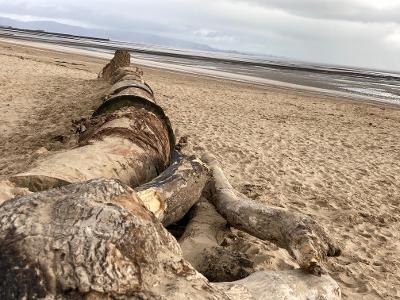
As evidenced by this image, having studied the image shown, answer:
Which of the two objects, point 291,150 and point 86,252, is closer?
point 86,252

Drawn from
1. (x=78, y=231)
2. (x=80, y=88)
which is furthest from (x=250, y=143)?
(x=78, y=231)

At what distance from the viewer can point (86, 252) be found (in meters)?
2.22

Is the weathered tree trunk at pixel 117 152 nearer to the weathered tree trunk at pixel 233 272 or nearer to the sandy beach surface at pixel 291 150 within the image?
the weathered tree trunk at pixel 233 272

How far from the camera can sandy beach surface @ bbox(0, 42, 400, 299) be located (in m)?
4.99

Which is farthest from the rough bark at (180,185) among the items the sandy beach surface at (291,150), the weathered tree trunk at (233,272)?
the sandy beach surface at (291,150)

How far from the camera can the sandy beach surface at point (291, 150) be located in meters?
4.99

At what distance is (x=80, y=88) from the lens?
12.9 m

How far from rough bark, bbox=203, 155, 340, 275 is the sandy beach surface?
0.66 m

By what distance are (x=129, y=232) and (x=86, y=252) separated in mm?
281

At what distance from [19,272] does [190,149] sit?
599 centimetres

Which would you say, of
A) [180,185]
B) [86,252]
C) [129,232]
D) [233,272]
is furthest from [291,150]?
[86,252]

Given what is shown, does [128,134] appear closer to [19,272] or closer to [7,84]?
[19,272]

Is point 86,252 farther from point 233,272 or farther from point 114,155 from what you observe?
point 114,155

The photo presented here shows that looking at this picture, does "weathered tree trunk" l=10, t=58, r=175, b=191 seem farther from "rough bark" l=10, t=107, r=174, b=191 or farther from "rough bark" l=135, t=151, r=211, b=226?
"rough bark" l=135, t=151, r=211, b=226
